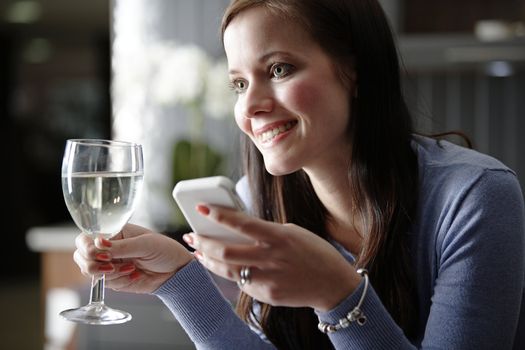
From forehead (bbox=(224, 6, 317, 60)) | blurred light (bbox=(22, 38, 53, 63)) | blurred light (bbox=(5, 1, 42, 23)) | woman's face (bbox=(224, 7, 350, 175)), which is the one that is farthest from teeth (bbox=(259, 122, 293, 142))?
blurred light (bbox=(22, 38, 53, 63))

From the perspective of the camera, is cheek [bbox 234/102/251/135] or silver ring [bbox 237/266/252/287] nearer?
silver ring [bbox 237/266/252/287]

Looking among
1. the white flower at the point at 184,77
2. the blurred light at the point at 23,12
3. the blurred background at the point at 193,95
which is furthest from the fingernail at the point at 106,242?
the blurred light at the point at 23,12

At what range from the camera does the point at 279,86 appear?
4.40 feet

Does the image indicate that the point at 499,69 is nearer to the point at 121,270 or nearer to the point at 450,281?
the point at 450,281

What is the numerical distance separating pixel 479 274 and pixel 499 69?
2.32 m

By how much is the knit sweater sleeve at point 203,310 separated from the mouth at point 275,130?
246 millimetres

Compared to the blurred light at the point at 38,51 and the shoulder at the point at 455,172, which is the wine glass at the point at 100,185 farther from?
the blurred light at the point at 38,51

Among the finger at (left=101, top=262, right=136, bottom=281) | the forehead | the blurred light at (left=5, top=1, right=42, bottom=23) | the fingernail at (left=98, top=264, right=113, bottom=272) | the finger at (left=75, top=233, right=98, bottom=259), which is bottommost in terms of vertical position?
the finger at (left=101, top=262, right=136, bottom=281)

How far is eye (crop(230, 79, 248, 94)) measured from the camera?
1390 millimetres

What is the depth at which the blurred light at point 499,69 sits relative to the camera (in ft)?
10.5

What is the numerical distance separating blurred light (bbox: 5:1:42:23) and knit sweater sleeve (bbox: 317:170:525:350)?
6.61 metres

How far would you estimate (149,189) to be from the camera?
357 centimetres

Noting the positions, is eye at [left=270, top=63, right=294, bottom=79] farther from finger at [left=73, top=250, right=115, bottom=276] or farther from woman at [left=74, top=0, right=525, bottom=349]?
finger at [left=73, top=250, right=115, bottom=276]

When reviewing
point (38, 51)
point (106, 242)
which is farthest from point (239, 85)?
point (38, 51)
